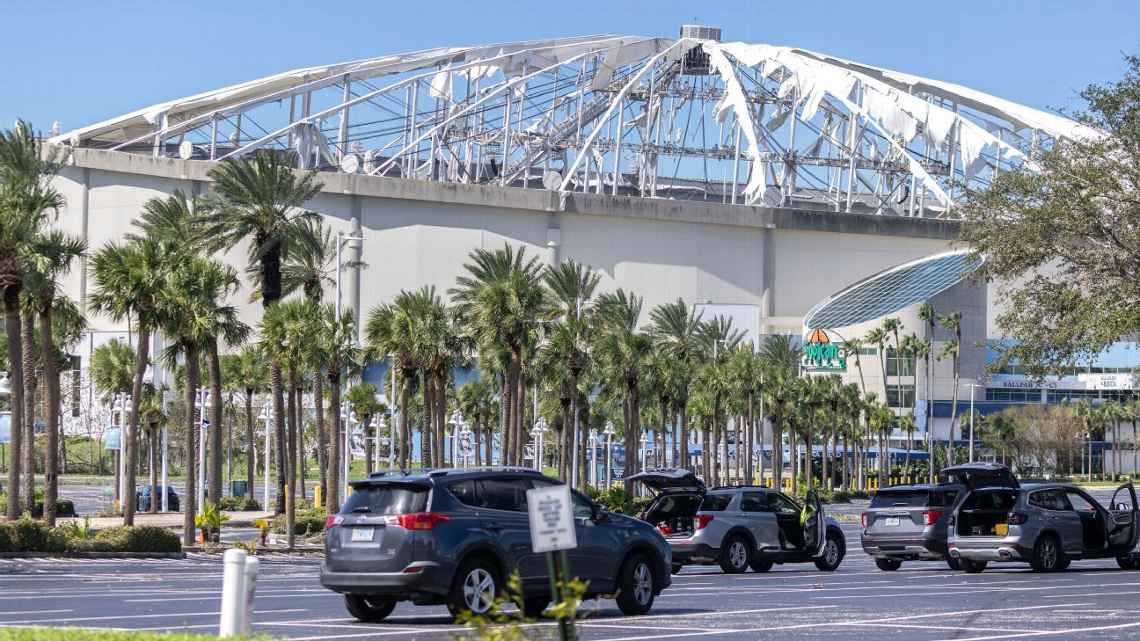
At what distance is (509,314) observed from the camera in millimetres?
60125

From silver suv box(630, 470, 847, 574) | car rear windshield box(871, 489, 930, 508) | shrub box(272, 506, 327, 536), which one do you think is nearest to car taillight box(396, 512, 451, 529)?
silver suv box(630, 470, 847, 574)

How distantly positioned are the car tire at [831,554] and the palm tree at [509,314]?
2921 cm

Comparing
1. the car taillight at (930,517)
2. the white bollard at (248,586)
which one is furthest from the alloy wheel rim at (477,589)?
the car taillight at (930,517)

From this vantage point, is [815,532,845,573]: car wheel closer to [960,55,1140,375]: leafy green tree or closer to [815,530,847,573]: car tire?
[815,530,847,573]: car tire

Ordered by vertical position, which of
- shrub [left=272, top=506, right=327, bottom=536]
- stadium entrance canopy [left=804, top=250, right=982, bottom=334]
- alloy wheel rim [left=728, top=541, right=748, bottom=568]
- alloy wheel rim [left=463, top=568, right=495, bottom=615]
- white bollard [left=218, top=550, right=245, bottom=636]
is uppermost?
stadium entrance canopy [left=804, top=250, right=982, bottom=334]

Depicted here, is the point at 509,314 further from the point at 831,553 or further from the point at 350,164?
the point at 350,164

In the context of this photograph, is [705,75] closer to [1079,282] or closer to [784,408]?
[784,408]

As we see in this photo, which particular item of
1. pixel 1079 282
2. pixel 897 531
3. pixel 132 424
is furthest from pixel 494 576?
pixel 132 424

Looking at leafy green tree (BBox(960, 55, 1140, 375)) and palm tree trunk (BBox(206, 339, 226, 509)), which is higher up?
leafy green tree (BBox(960, 55, 1140, 375))

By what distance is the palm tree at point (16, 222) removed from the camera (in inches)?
1588

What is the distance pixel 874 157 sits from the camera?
148 metres

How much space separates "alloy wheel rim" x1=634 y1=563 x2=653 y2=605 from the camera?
62.9 ft

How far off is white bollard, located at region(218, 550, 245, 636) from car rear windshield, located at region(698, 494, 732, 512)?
18635mm

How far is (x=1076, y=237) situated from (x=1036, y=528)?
26.9 feet
